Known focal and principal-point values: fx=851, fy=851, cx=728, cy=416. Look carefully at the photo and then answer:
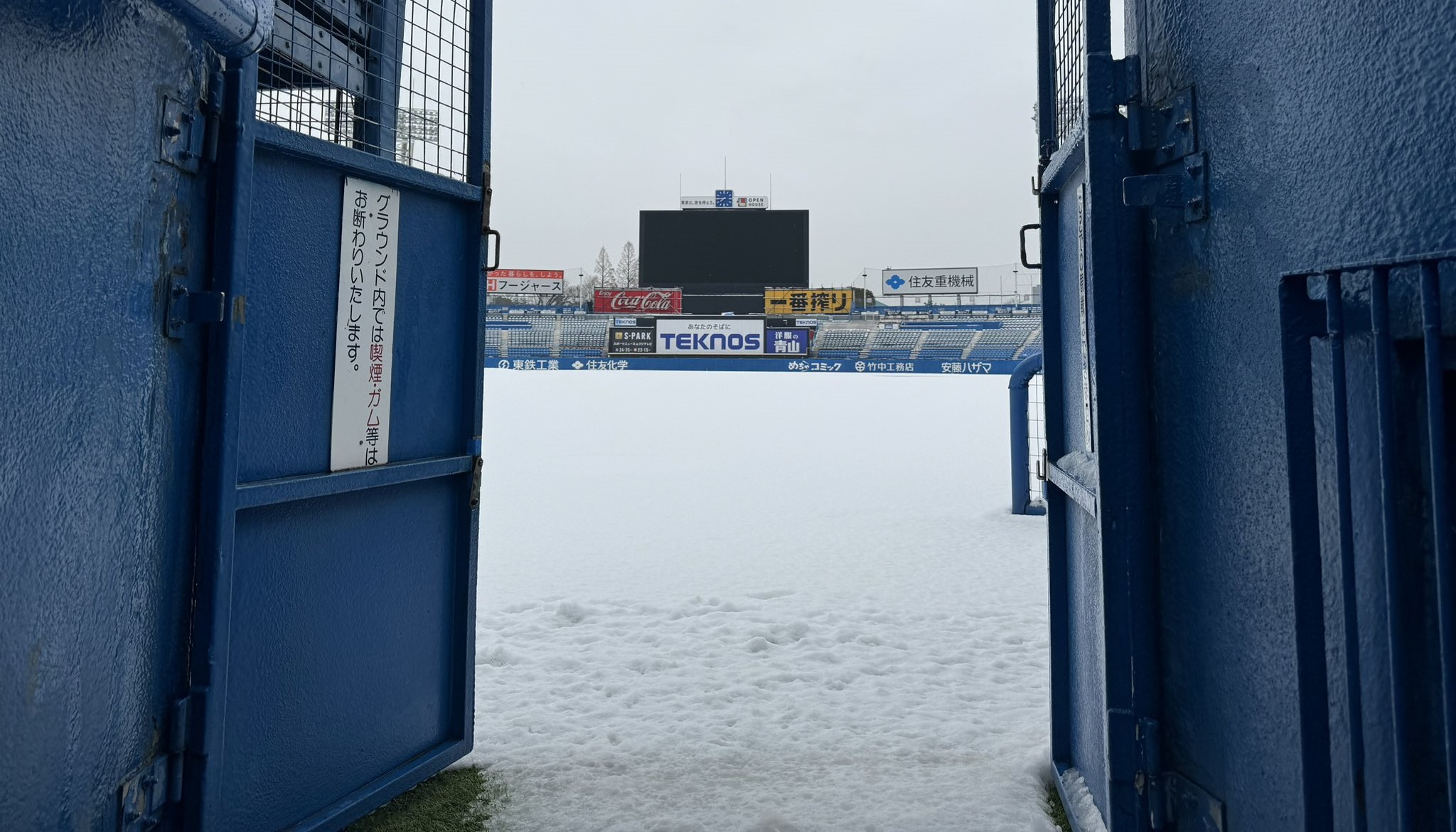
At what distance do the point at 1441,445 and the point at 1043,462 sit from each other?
1.81 metres

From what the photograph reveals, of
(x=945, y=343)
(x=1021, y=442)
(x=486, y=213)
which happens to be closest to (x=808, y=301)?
(x=945, y=343)

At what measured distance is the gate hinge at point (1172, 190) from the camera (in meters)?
1.49

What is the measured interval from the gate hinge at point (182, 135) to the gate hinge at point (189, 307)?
24cm

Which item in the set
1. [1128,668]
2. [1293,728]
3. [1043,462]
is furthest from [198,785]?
[1043,462]

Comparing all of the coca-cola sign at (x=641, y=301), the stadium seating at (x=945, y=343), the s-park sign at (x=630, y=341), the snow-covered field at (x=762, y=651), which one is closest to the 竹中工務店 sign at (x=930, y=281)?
the stadium seating at (x=945, y=343)

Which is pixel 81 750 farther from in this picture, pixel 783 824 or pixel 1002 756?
pixel 1002 756

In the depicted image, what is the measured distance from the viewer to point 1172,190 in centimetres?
155

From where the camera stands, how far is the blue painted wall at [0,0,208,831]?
4.60ft

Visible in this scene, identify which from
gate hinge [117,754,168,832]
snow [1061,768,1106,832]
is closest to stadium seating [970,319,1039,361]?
snow [1061,768,1106,832]

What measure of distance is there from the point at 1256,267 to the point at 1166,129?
40cm

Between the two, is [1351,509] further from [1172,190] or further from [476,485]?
[476,485]

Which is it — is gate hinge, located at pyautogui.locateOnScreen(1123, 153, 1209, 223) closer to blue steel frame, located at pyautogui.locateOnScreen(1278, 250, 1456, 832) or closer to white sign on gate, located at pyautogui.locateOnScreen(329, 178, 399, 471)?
blue steel frame, located at pyautogui.locateOnScreen(1278, 250, 1456, 832)

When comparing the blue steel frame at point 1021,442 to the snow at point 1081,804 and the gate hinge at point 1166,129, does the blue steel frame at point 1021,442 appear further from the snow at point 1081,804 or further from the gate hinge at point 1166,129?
the gate hinge at point 1166,129

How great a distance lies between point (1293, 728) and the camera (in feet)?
4.11
